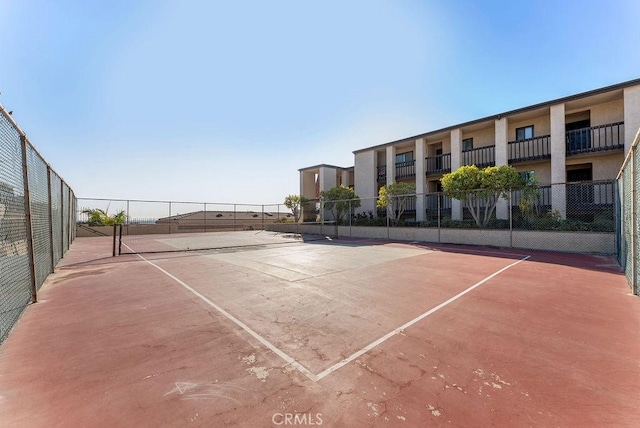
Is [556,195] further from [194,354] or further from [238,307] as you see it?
[194,354]

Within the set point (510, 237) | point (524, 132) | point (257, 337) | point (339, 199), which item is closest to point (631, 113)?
point (524, 132)

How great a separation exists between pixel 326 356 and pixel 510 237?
13.9m

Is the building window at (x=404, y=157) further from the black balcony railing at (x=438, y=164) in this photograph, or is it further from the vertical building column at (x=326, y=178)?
the vertical building column at (x=326, y=178)

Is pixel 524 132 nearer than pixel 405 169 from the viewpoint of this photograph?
Yes

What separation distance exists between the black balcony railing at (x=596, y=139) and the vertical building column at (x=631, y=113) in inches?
32.9

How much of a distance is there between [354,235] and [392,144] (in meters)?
8.39

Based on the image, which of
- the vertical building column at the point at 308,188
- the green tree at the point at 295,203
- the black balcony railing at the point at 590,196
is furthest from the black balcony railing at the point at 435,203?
the vertical building column at the point at 308,188

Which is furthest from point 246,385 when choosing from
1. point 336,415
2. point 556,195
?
point 556,195

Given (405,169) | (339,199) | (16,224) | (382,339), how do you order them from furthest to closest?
(339,199) → (405,169) → (16,224) → (382,339)

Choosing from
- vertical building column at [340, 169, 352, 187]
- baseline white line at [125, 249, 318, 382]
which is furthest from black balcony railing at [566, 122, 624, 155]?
baseline white line at [125, 249, 318, 382]

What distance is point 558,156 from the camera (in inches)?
599

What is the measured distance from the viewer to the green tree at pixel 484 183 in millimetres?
14188

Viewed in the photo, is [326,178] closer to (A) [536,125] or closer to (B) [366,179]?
(B) [366,179]

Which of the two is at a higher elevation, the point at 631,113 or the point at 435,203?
the point at 631,113
